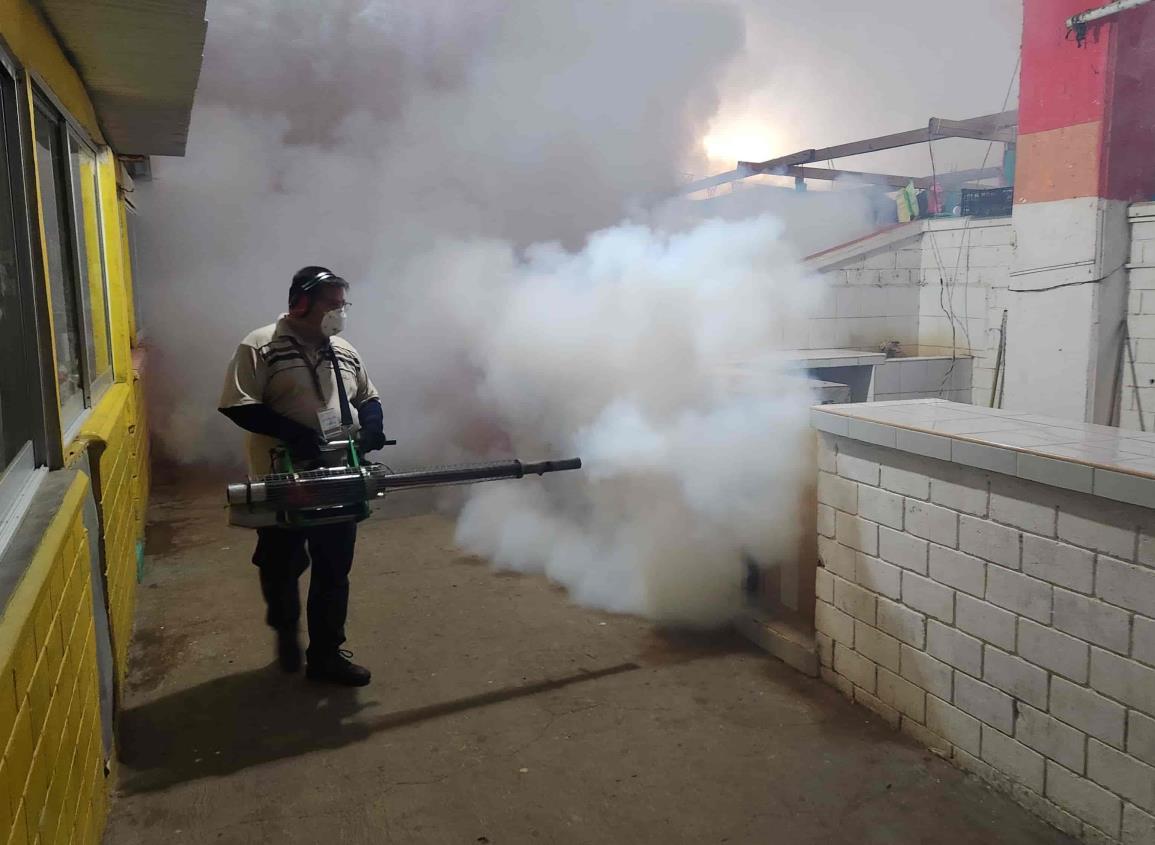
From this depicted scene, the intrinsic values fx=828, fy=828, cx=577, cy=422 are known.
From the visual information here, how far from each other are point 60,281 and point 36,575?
2084 millimetres

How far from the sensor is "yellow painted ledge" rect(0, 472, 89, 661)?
1.37m

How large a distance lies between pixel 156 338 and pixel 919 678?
7.37 m

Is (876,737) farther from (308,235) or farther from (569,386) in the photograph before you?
(308,235)

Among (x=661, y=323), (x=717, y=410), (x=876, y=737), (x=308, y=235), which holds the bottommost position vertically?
(x=876, y=737)

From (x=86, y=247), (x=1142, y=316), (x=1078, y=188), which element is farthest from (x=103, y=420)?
(x=1142, y=316)

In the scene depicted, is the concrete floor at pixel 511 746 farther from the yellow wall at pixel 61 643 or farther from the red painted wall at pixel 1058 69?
the red painted wall at pixel 1058 69

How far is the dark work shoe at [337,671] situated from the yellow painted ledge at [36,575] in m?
1.41

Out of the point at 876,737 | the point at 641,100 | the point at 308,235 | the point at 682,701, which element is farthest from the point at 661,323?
the point at 308,235

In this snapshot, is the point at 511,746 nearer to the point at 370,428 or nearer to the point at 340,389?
the point at 370,428

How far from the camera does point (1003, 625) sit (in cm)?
259

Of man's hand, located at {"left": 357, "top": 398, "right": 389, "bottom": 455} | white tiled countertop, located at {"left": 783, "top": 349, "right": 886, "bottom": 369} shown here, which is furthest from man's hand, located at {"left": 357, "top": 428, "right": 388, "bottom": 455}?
white tiled countertop, located at {"left": 783, "top": 349, "right": 886, "bottom": 369}

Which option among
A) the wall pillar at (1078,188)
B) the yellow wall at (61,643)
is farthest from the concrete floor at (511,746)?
the wall pillar at (1078,188)

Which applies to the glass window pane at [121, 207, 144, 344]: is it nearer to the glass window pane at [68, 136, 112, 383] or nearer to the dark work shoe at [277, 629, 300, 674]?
the glass window pane at [68, 136, 112, 383]

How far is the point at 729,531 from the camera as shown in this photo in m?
3.87
